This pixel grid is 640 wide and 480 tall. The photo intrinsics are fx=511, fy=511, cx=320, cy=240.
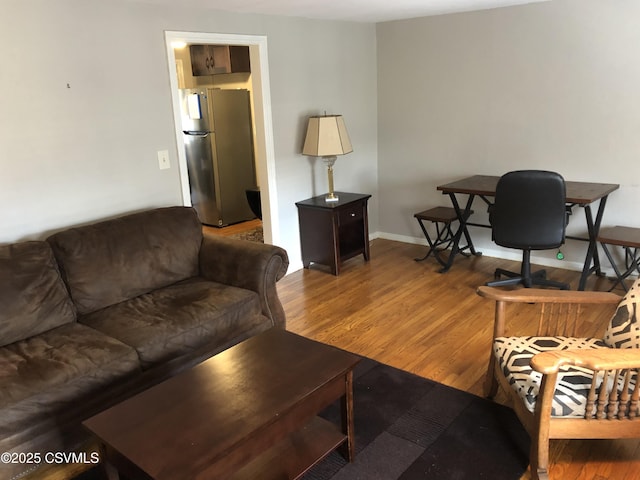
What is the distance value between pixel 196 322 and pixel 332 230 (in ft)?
6.11

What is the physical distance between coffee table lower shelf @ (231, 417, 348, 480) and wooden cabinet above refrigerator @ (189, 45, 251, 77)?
4.50 meters

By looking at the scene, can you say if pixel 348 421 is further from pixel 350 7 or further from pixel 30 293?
pixel 350 7

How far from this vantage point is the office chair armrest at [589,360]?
A: 1722mm

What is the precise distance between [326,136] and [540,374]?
2.73 m

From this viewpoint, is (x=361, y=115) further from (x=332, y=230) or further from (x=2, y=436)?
(x=2, y=436)

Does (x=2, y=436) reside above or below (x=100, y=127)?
below

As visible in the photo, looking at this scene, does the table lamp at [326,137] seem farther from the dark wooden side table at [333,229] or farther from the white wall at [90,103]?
the dark wooden side table at [333,229]

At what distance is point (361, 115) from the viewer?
503 cm

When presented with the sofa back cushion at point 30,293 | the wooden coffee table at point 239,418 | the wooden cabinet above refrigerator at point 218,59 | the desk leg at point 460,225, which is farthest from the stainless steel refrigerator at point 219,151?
the wooden coffee table at point 239,418

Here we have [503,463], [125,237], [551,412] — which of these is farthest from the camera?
[125,237]

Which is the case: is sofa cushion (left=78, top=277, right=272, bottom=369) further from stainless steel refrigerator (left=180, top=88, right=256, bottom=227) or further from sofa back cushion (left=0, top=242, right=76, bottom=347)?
stainless steel refrigerator (left=180, top=88, right=256, bottom=227)

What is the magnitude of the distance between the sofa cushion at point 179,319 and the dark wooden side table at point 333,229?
1.45 metres

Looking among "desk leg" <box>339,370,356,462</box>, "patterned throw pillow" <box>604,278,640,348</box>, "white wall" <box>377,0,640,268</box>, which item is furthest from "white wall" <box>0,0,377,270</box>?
"patterned throw pillow" <box>604,278,640,348</box>

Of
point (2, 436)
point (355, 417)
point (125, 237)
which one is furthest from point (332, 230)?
point (2, 436)
